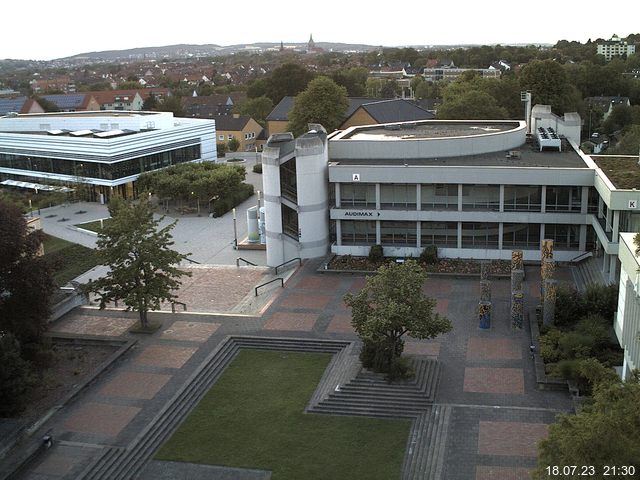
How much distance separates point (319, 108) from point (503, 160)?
37313 mm

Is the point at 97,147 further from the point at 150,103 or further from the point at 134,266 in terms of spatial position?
the point at 150,103

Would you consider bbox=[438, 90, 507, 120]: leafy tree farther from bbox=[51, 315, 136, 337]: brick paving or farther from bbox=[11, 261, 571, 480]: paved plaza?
bbox=[51, 315, 136, 337]: brick paving

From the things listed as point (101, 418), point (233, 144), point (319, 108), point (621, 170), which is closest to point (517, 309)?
point (621, 170)

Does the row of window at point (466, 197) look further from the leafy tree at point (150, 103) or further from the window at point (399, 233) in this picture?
the leafy tree at point (150, 103)

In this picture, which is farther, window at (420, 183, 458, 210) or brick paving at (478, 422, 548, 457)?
window at (420, 183, 458, 210)

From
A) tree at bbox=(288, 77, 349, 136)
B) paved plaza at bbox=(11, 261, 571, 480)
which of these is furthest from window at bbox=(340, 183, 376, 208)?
tree at bbox=(288, 77, 349, 136)

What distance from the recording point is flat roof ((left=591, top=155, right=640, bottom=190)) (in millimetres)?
34094

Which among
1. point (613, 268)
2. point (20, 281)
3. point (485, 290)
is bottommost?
point (485, 290)

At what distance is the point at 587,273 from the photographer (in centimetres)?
3684

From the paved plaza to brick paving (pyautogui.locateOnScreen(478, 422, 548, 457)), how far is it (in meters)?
0.03

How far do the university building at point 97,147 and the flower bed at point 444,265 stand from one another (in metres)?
31.1

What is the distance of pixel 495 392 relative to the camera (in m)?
25.5

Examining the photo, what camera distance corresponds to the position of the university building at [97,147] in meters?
64.8

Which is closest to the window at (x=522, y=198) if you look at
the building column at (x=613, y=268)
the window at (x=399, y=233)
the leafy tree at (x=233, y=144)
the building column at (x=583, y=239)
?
the building column at (x=583, y=239)
